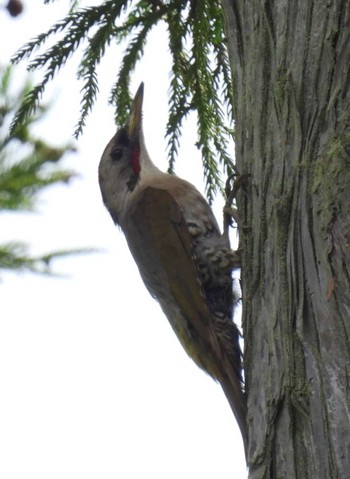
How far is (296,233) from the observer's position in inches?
120

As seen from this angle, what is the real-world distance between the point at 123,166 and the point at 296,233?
2752 millimetres

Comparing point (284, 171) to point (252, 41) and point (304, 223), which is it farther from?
point (252, 41)

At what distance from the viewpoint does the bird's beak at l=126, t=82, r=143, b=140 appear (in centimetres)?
519

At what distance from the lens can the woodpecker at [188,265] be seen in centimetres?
456

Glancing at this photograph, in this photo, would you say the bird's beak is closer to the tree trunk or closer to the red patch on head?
the red patch on head

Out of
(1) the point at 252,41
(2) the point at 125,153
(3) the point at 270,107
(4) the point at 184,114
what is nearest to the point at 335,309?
(3) the point at 270,107

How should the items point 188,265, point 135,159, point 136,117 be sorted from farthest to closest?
point 135,159
point 136,117
point 188,265

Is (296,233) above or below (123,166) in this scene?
below

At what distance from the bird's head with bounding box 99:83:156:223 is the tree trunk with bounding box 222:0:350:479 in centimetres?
196

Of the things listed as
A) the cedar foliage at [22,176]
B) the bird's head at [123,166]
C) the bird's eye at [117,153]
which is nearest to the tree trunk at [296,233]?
the cedar foliage at [22,176]

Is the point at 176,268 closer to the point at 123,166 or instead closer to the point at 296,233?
the point at 123,166

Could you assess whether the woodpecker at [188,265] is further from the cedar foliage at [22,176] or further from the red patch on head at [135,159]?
the cedar foliage at [22,176]

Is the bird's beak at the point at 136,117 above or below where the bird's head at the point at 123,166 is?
above

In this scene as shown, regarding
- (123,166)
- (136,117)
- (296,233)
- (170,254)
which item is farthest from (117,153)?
(296,233)
